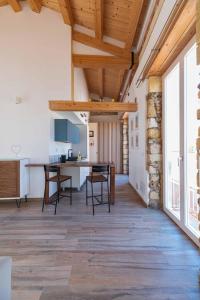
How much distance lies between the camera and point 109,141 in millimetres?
9898

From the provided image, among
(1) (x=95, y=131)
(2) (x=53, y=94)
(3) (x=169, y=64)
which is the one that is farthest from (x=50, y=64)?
(1) (x=95, y=131)

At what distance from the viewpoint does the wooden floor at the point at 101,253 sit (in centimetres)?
181

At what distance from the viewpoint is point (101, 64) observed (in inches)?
197

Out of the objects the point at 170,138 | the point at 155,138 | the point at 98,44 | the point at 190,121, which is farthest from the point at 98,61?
the point at 190,121

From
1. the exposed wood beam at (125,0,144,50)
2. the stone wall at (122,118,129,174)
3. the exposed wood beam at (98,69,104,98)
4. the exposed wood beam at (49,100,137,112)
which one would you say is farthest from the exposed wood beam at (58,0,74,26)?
the stone wall at (122,118,129,174)

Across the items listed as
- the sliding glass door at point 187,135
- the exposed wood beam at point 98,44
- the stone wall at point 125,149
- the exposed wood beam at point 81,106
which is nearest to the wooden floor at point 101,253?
the sliding glass door at point 187,135

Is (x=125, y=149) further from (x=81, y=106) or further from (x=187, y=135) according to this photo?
(x=187, y=135)

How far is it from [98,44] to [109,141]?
5.44 metres

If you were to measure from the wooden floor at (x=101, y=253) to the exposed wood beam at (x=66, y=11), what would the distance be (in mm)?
3935

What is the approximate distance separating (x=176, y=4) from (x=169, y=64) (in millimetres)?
1370

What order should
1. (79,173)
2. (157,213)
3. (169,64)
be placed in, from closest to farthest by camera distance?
(169,64) → (157,213) → (79,173)

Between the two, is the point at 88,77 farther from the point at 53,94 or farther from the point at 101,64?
the point at 53,94

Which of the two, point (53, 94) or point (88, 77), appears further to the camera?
point (88, 77)

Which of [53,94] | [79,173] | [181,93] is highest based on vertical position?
[53,94]
